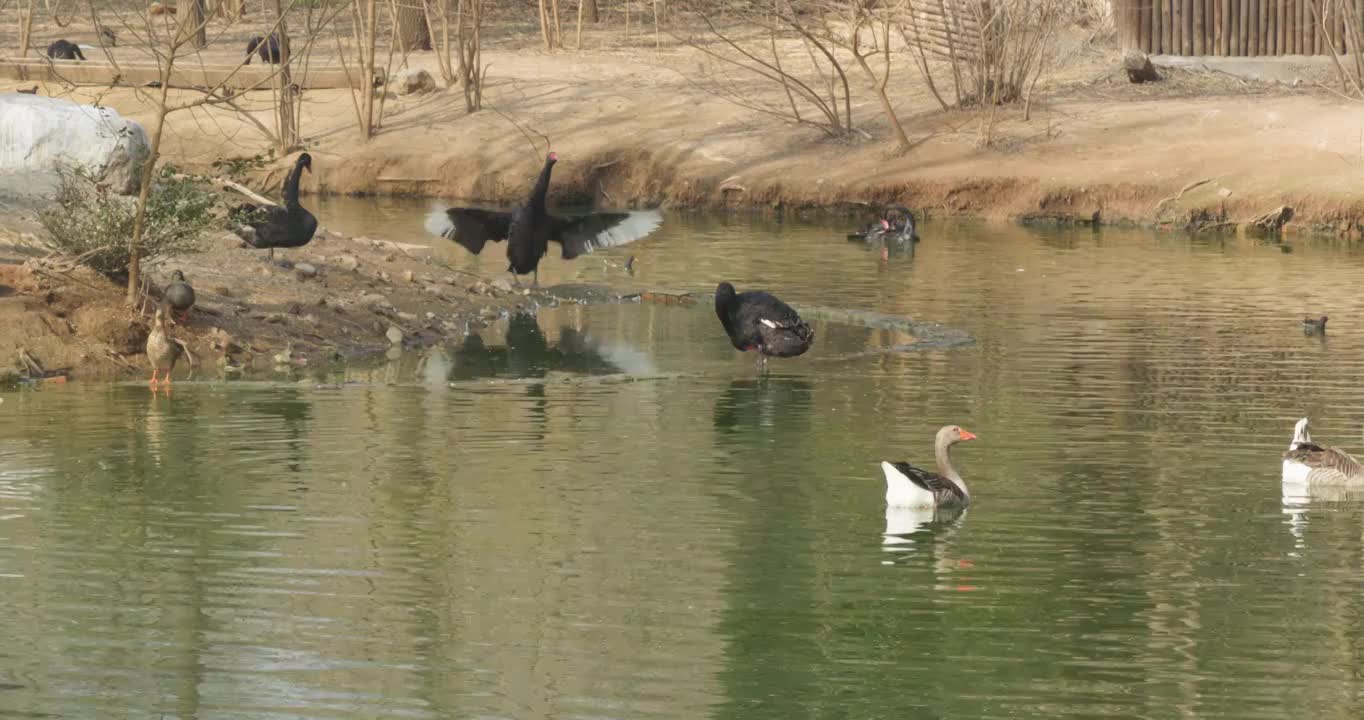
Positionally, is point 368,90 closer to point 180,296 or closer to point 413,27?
point 413,27

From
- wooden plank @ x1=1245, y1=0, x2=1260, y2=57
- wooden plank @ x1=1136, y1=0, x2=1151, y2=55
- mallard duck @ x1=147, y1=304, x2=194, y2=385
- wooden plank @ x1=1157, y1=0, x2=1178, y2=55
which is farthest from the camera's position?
wooden plank @ x1=1136, y1=0, x2=1151, y2=55

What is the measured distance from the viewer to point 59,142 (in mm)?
21625

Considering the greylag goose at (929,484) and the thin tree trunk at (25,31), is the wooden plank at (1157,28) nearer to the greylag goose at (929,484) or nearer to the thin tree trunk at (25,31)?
the thin tree trunk at (25,31)

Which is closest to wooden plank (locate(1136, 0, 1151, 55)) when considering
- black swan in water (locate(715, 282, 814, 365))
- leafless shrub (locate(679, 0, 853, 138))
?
leafless shrub (locate(679, 0, 853, 138))

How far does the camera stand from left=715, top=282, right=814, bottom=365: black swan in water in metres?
17.7

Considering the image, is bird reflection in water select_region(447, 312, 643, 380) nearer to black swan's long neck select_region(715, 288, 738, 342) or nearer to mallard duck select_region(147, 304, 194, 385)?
black swan's long neck select_region(715, 288, 738, 342)

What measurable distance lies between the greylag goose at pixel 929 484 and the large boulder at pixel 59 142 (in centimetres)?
1106

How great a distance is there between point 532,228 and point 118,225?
5.23m

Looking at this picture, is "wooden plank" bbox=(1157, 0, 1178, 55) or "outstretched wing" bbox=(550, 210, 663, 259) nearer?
"outstretched wing" bbox=(550, 210, 663, 259)

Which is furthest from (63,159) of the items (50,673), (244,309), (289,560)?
(50,673)

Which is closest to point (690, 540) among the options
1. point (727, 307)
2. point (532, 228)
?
point (727, 307)

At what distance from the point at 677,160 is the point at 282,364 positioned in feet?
56.0

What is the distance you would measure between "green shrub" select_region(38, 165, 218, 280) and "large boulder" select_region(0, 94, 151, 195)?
9.41 ft

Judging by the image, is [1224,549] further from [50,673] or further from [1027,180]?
[1027,180]
